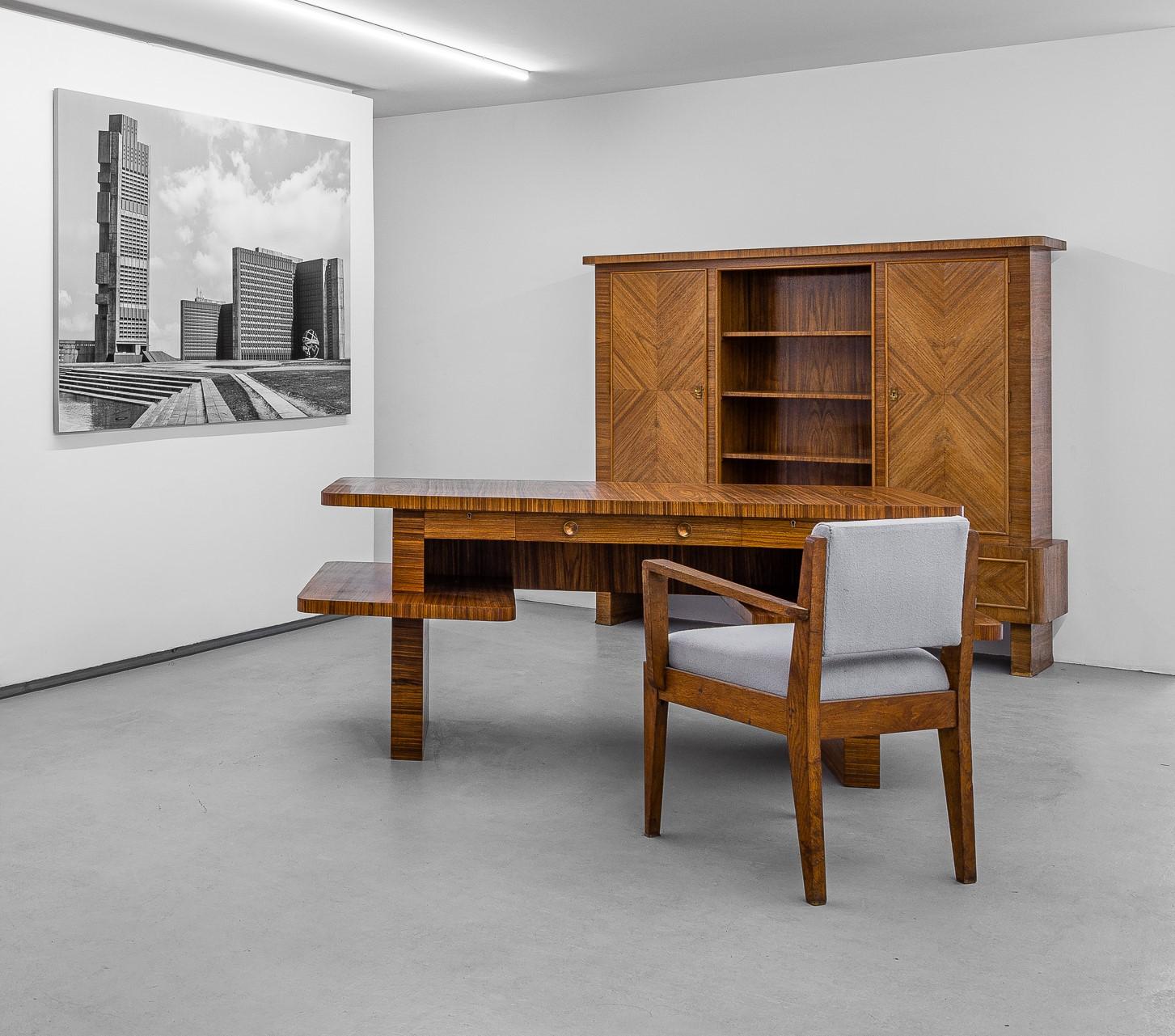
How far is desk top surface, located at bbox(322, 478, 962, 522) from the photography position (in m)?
3.86

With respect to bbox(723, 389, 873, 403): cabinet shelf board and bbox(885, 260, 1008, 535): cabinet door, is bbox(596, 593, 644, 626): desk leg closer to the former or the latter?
bbox(723, 389, 873, 403): cabinet shelf board

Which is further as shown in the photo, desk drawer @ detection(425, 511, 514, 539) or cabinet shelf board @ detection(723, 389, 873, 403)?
cabinet shelf board @ detection(723, 389, 873, 403)

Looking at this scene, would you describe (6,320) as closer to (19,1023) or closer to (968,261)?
(19,1023)

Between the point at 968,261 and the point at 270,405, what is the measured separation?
342 cm

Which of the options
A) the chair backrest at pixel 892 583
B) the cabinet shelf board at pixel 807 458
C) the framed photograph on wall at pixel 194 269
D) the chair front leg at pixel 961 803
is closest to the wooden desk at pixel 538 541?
the chair backrest at pixel 892 583

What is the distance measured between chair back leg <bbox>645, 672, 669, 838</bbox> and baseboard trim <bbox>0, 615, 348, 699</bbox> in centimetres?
300

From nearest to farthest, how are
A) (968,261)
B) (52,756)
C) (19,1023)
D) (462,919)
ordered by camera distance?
(19,1023)
(462,919)
(52,756)
(968,261)

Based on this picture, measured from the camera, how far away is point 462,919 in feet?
10.2

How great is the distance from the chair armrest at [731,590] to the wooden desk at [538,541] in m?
0.40

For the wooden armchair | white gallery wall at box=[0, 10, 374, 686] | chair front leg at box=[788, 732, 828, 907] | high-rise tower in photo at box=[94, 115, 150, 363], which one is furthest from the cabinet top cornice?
chair front leg at box=[788, 732, 828, 907]

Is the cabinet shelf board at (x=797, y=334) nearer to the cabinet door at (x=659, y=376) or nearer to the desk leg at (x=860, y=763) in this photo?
the cabinet door at (x=659, y=376)

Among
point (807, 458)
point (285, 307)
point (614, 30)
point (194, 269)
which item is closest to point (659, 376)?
point (807, 458)

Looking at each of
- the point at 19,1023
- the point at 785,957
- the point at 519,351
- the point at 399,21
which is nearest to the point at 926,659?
the point at 785,957

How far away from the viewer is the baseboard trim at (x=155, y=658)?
17.5 feet
